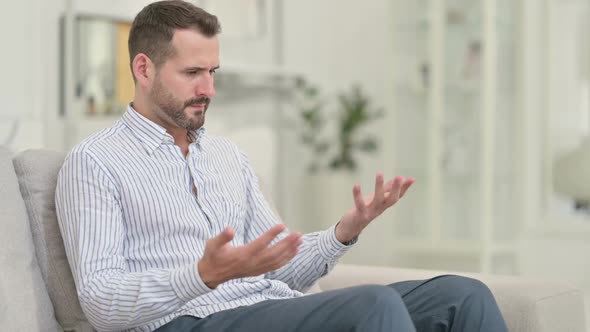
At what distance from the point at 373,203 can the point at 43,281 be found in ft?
2.16

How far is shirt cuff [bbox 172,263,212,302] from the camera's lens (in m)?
1.53

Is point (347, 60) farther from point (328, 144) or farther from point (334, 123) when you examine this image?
point (328, 144)

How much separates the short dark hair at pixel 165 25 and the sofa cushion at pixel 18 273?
1.21 feet

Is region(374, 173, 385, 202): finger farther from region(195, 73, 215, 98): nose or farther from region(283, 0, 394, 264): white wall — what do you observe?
region(283, 0, 394, 264): white wall

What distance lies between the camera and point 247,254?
1432 mm

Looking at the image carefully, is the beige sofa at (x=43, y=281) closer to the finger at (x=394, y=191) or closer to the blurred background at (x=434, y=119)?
the finger at (x=394, y=191)

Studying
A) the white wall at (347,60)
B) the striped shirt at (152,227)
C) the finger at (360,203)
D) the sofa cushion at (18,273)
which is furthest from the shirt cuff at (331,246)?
the white wall at (347,60)

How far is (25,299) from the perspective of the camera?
1689mm

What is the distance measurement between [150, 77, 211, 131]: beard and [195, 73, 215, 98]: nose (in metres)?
0.01

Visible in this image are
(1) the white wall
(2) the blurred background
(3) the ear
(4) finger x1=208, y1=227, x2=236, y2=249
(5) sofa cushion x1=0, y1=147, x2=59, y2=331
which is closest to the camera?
(4) finger x1=208, y1=227, x2=236, y2=249

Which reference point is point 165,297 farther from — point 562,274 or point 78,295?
point 562,274

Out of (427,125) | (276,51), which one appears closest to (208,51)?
(276,51)

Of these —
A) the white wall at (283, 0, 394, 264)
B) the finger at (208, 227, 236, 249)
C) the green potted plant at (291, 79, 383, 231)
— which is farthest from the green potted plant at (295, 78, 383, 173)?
the finger at (208, 227, 236, 249)

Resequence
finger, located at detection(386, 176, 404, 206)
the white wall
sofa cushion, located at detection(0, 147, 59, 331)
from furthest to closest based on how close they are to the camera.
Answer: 1. the white wall
2. finger, located at detection(386, 176, 404, 206)
3. sofa cushion, located at detection(0, 147, 59, 331)
